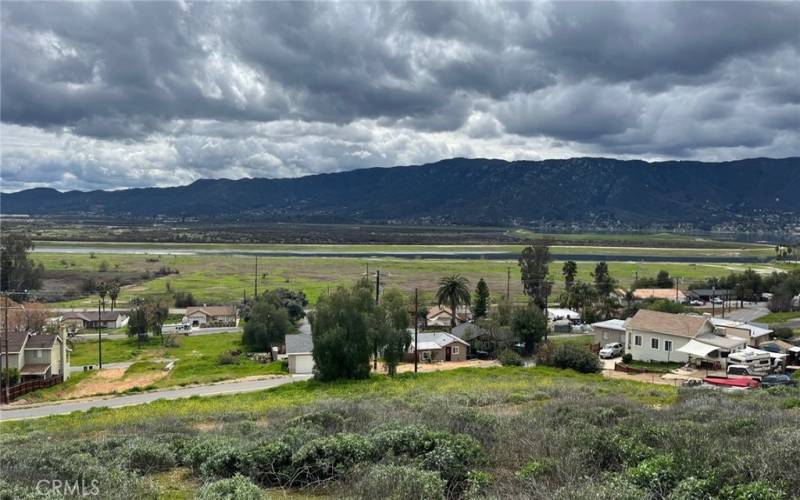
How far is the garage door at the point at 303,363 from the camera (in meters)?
42.8

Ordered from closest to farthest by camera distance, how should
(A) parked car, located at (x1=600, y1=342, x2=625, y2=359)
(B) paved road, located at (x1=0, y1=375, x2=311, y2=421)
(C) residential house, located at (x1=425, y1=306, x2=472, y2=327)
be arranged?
(B) paved road, located at (x1=0, y1=375, x2=311, y2=421) → (A) parked car, located at (x1=600, y1=342, x2=625, y2=359) → (C) residential house, located at (x1=425, y1=306, x2=472, y2=327)

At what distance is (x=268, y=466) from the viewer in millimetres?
11273

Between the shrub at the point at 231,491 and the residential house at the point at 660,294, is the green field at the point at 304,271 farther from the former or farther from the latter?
the shrub at the point at 231,491

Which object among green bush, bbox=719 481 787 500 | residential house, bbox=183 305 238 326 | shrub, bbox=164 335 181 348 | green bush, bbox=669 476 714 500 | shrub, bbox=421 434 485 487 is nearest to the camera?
green bush, bbox=719 481 787 500

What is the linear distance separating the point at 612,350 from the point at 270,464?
40.9m

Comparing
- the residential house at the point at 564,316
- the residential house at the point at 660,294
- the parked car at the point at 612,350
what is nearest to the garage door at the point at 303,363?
the parked car at the point at 612,350

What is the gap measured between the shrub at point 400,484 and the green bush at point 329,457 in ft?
6.40

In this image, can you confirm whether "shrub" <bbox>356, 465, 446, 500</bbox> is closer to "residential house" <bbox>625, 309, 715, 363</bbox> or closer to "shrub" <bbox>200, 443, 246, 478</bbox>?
"shrub" <bbox>200, 443, 246, 478</bbox>

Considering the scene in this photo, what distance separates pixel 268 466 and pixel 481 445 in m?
4.30

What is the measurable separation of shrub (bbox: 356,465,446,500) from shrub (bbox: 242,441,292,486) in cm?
266

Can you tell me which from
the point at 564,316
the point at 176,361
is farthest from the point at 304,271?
the point at 176,361

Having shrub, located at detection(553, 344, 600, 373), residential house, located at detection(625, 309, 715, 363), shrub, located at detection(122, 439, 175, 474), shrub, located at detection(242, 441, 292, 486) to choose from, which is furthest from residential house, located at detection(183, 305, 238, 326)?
shrub, located at detection(242, 441, 292, 486)

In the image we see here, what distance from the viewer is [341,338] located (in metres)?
36.5

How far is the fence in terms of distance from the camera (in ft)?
114
